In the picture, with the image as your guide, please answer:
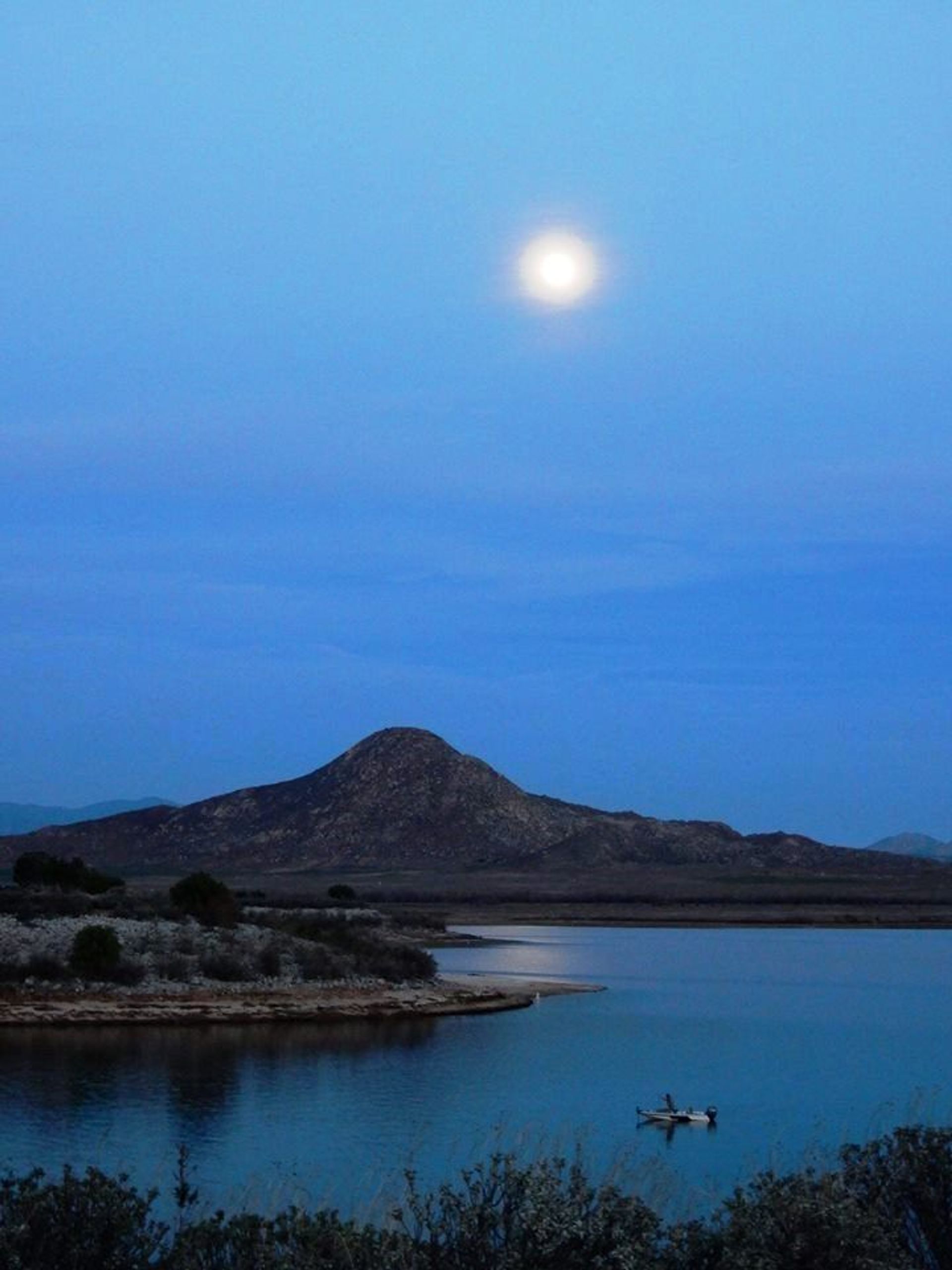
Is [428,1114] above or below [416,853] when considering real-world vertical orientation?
below

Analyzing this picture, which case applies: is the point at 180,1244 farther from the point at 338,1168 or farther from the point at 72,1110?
the point at 72,1110

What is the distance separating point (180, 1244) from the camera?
1005 centimetres

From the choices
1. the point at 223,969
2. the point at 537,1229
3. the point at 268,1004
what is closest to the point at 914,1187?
the point at 537,1229

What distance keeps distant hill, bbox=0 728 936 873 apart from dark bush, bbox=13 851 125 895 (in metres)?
95.4

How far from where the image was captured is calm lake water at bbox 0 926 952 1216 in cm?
2139

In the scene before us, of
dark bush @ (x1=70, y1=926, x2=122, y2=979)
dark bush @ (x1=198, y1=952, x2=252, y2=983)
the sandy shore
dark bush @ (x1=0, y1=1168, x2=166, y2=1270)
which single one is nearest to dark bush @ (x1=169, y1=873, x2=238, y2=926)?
dark bush @ (x1=198, y1=952, x2=252, y2=983)

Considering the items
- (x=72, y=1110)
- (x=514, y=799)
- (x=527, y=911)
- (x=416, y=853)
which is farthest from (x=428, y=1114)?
(x=514, y=799)

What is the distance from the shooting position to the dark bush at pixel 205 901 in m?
50.0

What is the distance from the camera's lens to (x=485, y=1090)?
29.8 m

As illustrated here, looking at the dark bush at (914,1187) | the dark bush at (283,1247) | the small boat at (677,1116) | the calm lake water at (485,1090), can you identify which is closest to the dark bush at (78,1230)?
the dark bush at (283,1247)

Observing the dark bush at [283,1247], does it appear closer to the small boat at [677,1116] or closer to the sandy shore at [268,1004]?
the small boat at [677,1116]

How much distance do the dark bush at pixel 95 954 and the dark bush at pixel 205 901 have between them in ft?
19.7

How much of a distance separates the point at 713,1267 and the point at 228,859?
166051mm

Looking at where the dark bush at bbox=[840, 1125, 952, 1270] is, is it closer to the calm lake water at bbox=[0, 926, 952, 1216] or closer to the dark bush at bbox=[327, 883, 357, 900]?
the calm lake water at bbox=[0, 926, 952, 1216]
